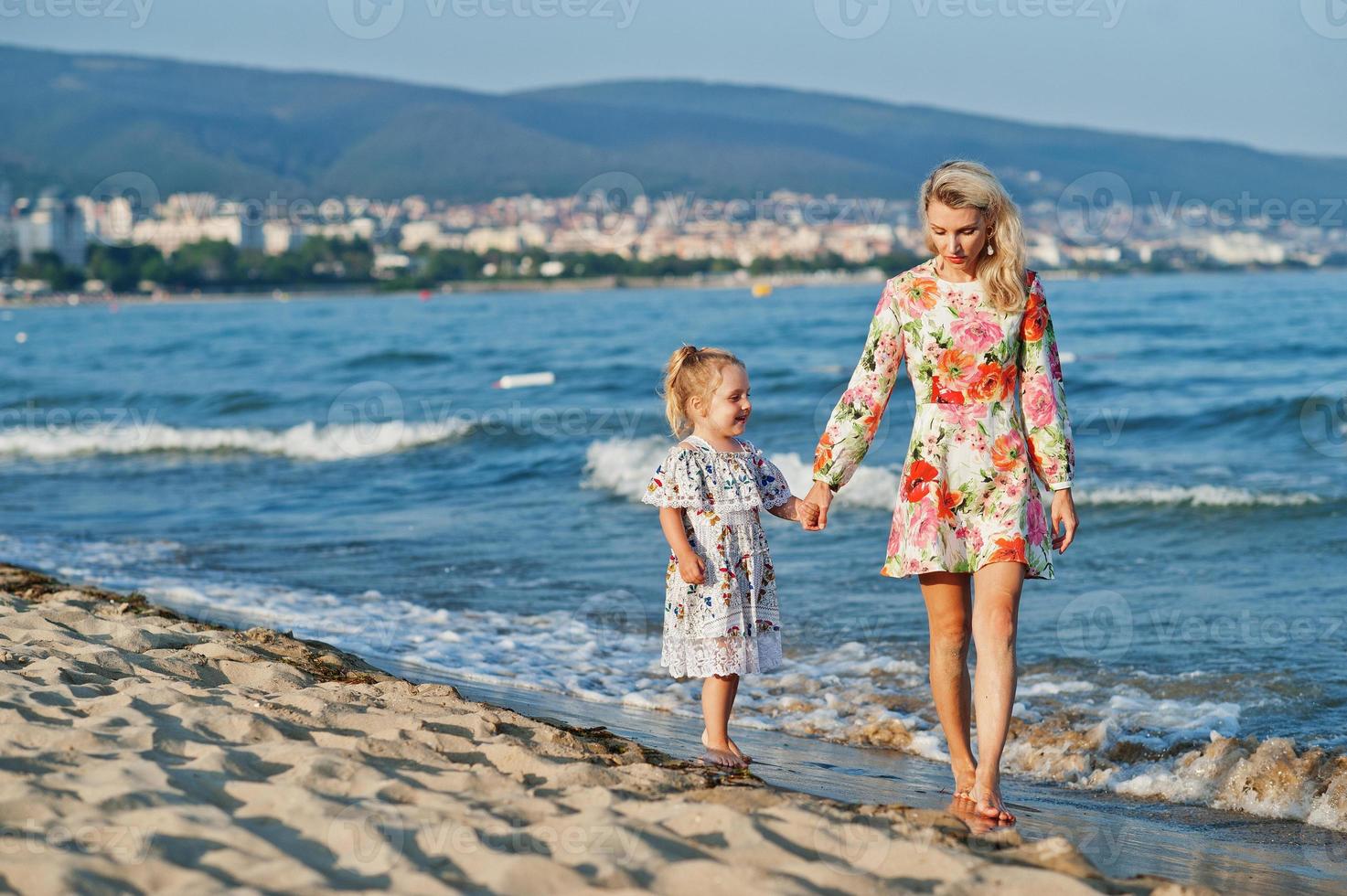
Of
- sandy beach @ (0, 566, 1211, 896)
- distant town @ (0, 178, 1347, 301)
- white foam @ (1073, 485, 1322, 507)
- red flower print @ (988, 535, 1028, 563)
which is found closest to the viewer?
sandy beach @ (0, 566, 1211, 896)

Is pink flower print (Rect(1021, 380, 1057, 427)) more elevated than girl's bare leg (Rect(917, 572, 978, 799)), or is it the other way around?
pink flower print (Rect(1021, 380, 1057, 427))

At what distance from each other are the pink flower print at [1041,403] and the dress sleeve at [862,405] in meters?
0.39

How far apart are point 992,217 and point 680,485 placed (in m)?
1.27

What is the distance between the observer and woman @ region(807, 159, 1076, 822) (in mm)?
3758

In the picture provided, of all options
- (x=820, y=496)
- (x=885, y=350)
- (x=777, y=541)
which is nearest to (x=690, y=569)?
(x=820, y=496)

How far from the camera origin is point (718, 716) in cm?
451

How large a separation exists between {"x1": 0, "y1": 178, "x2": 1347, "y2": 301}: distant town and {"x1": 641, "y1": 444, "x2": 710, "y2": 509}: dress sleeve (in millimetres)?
69932

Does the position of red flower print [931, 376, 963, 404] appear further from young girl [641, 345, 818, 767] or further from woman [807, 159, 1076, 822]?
young girl [641, 345, 818, 767]

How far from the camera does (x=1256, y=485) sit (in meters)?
12.1

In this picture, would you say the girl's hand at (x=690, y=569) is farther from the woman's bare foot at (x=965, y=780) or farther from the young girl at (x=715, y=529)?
the woman's bare foot at (x=965, y=780)

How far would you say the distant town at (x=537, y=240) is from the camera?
80.9 metres

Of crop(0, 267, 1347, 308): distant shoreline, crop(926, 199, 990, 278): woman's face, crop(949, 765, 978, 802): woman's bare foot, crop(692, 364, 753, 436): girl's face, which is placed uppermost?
crop(0, 267, 1347, 308): distant shoreline

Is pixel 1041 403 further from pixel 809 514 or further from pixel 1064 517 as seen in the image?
pixel 809 514

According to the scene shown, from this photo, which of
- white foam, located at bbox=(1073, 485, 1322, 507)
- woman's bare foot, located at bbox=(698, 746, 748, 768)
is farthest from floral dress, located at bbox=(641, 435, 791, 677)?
white foam, located at bbox=(1073, 485, 1322, 507)
